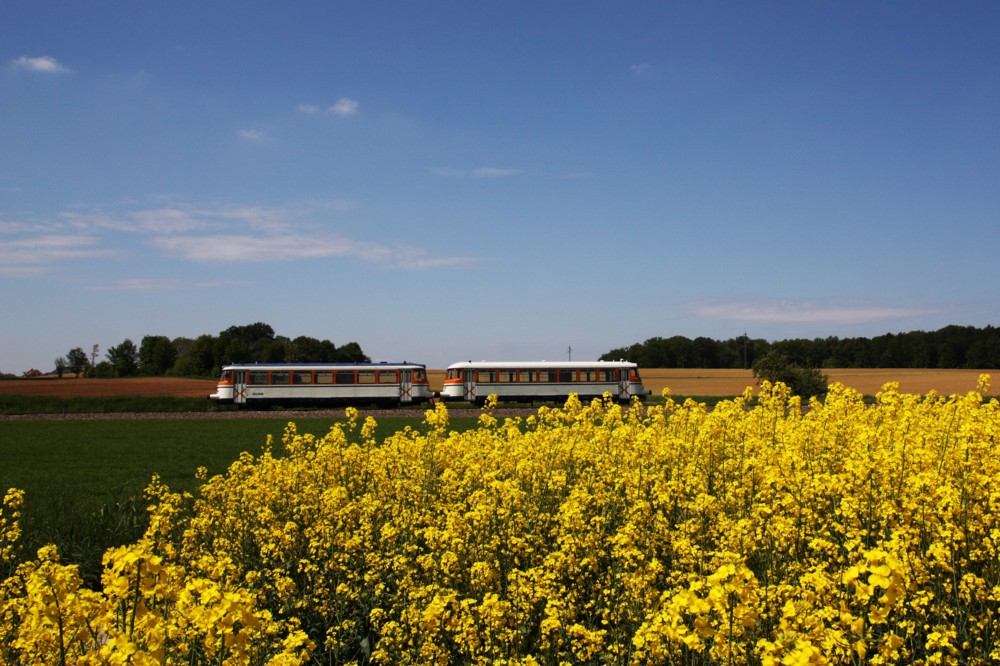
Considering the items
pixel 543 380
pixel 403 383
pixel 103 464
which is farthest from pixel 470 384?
pixel 103 464

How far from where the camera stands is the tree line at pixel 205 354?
278ft

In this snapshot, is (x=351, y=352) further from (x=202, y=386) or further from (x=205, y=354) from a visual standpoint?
(x=202, y=386)

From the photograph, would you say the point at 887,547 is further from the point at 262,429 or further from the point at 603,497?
the point at 262,429

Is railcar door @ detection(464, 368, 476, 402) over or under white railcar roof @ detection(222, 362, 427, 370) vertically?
under

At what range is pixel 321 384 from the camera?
4038cm

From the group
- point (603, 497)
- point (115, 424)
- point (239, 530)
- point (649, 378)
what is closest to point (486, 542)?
point (603, 497)

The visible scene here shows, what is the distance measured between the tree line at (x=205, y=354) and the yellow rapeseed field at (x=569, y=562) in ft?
245

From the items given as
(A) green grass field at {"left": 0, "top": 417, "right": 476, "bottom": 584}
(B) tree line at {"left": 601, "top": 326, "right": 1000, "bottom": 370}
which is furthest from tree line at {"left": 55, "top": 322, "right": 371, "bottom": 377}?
(A) green grass field at {"left": 0, "top": 417, "right": 476, "bottom": 584}

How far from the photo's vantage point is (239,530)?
324 inches

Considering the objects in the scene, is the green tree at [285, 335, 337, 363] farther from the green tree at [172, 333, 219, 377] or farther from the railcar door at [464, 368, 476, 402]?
the railcar door at [464, 368, 476, 402]

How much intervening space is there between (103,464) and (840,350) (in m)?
103

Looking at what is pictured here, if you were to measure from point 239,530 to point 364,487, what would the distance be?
→ 1588 millimetres

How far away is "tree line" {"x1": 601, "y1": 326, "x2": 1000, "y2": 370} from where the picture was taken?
9331 cm

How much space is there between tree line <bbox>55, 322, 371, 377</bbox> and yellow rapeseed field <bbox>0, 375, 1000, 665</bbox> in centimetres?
7465
